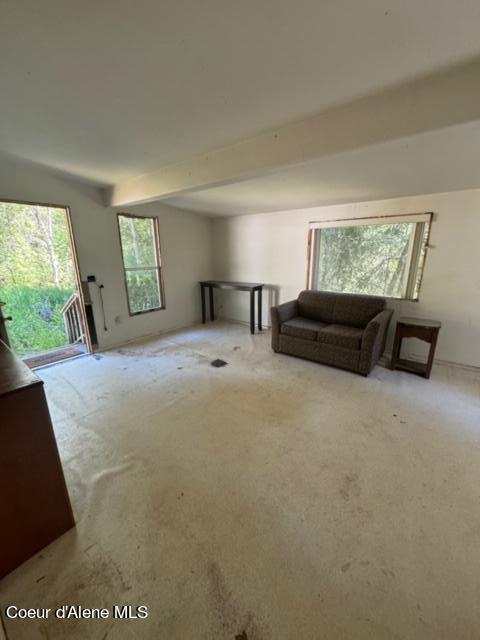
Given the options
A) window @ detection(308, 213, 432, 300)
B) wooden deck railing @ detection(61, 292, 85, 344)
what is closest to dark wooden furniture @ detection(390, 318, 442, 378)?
window @ detection(308, 213, 432, 300)

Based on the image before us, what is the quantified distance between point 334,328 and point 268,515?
2.30 m

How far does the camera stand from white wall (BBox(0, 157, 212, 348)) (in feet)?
9.62

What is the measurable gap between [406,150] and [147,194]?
7.95 feet

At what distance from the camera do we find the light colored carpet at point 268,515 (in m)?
1.02

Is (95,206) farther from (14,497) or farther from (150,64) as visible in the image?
(14,497)

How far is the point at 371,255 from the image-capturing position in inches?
137

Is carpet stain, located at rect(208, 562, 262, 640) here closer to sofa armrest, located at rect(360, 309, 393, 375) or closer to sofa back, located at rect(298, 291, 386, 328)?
sofa armrest, located at rect(360, 309, 393, 375)

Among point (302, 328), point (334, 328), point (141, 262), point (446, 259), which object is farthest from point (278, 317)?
point (141, 262)

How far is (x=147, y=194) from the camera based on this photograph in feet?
9.27

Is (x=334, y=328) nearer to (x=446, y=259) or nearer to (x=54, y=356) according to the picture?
(x=446, y=259)

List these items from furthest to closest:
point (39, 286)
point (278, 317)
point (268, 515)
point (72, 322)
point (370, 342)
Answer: point (39, 286)
point (72, 322)
point (278, 317)
point (370, 342)
point (268, 515)

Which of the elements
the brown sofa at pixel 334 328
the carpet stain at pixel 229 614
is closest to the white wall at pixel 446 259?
the brown sofa at pixel 334 328

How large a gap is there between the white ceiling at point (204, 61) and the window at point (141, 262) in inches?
74.3

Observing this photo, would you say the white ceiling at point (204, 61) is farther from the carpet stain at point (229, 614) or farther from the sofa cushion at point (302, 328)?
the carpet stain at point (229, 614)
